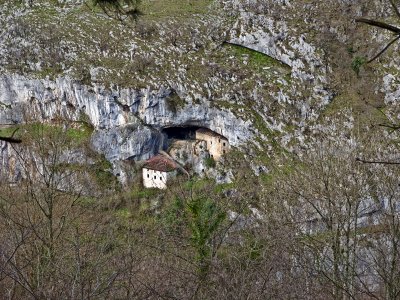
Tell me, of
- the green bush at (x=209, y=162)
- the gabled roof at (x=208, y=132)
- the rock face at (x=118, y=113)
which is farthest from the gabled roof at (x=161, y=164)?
the gabled roof at (x=208, y=132)

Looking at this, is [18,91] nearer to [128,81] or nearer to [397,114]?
[128,81]

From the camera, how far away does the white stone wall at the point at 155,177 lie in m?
34.4

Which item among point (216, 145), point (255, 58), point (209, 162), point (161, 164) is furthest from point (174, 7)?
point (209, 162)

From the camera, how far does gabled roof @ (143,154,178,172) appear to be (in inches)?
1374

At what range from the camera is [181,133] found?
38938 mm

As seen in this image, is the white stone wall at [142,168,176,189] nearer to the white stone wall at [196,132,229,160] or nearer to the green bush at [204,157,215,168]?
the green bush at [204,157,215,168]

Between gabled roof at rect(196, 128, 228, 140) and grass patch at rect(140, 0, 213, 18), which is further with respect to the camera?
grass patch at rect(140, 0, 213, 18)

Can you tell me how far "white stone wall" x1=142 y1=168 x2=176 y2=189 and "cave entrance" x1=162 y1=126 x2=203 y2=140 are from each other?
144 inches

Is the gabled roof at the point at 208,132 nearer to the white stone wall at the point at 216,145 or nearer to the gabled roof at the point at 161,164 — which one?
the white stone wall at the point at 216,145

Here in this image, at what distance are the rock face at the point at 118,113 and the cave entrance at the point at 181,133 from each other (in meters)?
1.14

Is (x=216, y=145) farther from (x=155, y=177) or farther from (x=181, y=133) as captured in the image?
(x=155, y=177)

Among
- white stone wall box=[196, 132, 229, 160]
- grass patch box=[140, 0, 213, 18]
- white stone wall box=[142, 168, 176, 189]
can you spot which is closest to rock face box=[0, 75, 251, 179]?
white stone wall box=[196, 132, 229, 160]

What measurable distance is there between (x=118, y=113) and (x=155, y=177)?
17.5ft

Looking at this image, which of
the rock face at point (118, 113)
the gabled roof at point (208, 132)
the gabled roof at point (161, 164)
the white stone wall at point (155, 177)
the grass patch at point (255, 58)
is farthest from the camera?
the grass patch at point (255, 58)
